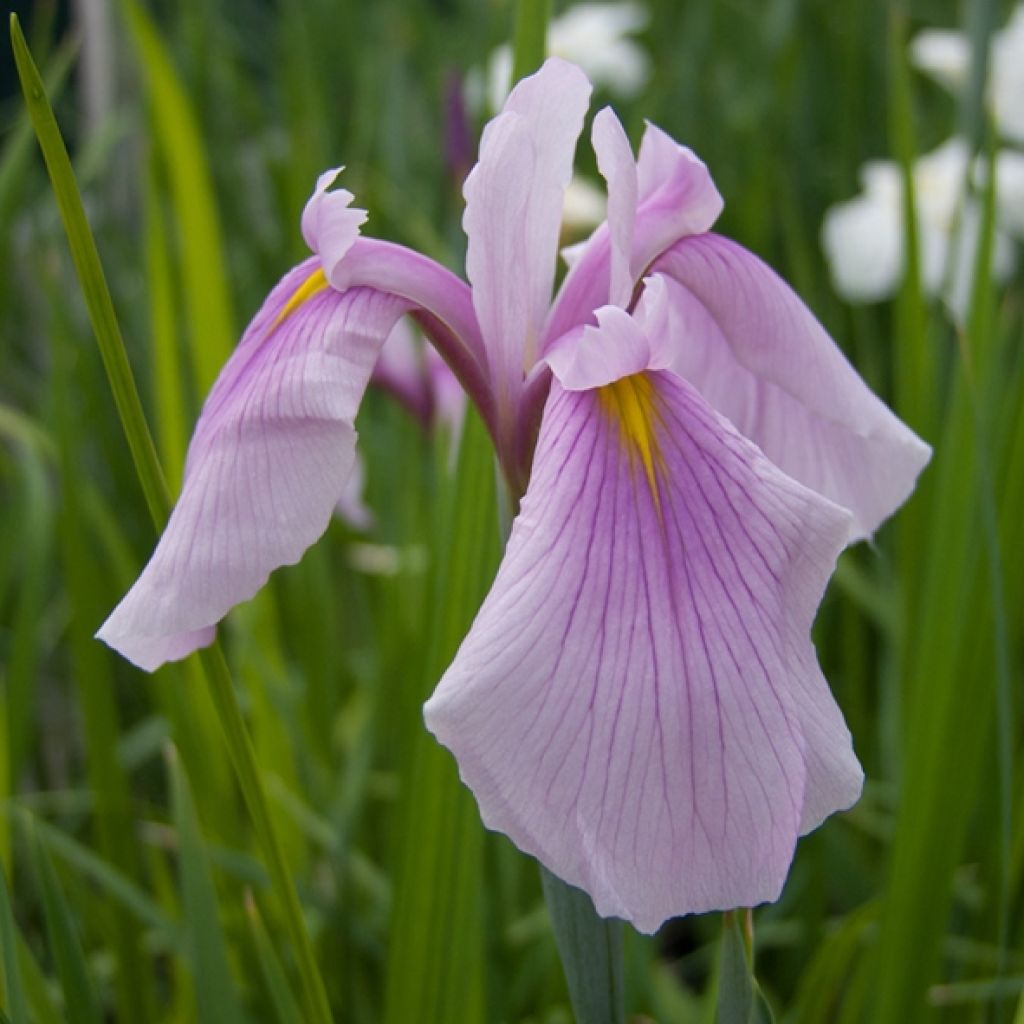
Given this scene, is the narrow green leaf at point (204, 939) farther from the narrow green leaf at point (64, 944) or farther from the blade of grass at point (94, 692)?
the blade of grass at point (94, 692)

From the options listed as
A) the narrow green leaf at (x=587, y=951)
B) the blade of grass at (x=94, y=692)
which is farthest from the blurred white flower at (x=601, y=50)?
the narrow green leaf at (x=587, y=951)

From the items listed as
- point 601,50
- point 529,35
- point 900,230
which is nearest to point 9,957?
point 529,35

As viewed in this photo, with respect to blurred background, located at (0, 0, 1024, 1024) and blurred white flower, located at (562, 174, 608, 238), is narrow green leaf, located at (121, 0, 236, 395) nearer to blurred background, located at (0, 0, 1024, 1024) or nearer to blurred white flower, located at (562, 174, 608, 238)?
blurred background, located at (0, 0, 1024, 1024)

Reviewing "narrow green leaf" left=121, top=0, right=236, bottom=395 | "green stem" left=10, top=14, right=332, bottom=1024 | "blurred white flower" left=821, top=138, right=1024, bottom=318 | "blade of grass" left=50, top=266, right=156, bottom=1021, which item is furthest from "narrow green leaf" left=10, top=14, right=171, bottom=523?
"blurred white flower" left=821, top=138, right=1024, bottom=318

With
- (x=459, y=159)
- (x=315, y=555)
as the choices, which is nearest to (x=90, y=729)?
(x=315, y=555)

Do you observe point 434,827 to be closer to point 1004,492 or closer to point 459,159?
point 1004,492

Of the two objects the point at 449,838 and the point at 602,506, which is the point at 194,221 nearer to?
the point at 449,838
